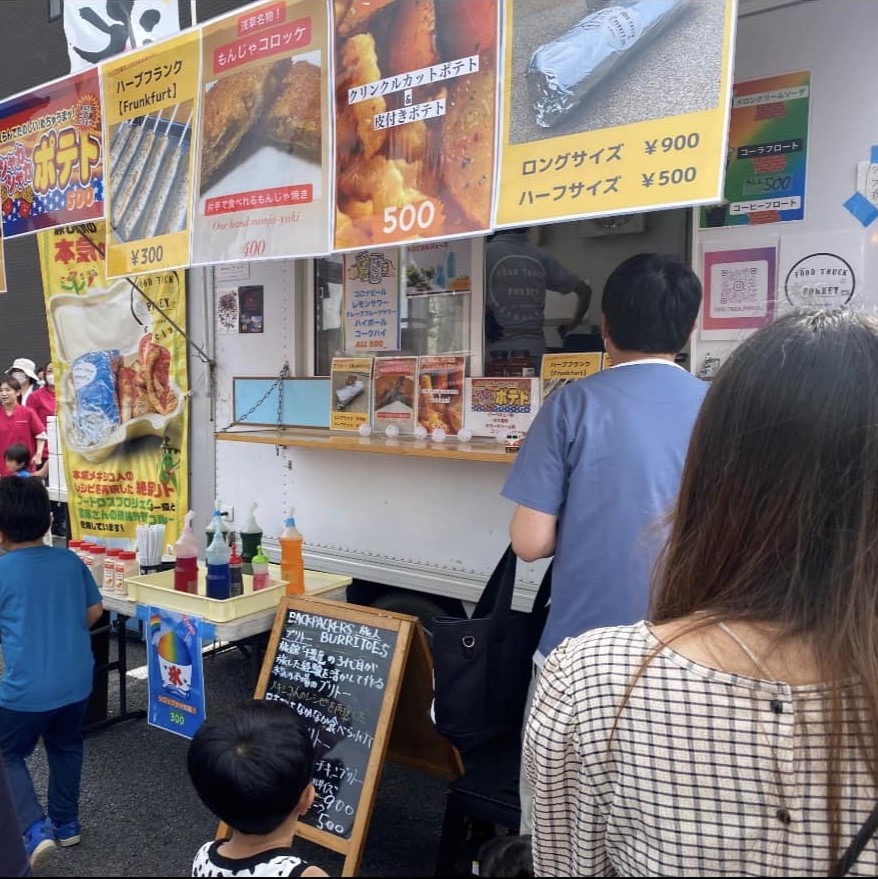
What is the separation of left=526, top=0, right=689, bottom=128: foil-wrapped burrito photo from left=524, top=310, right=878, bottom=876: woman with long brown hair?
1448mm

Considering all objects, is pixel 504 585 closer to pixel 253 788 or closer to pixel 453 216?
pixel 253 788

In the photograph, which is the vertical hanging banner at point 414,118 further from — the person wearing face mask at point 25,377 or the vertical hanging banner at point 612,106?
the person wearing face mask at point 25,377

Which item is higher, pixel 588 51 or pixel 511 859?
pixel 588 51

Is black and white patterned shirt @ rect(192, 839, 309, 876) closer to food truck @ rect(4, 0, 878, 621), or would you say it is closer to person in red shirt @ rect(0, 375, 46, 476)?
food truck @ rect(4, 0, 878, 621)

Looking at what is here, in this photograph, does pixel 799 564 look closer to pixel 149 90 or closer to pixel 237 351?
pixel 149 90

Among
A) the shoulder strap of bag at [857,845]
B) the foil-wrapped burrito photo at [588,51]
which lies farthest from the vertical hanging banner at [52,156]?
the shoulder strap of bag at [857,845]

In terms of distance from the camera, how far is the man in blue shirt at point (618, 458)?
1996mm

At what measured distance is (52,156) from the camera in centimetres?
378

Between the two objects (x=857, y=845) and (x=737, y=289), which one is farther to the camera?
(x=737, y=289)

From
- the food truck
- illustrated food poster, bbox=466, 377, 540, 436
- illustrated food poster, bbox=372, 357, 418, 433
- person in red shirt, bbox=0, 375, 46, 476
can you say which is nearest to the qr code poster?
the food truck

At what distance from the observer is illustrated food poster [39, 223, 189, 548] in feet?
17.3

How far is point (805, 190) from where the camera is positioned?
2744mm

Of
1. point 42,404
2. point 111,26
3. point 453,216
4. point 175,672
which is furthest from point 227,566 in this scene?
point 42,404

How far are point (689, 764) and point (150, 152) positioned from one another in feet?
10.8
